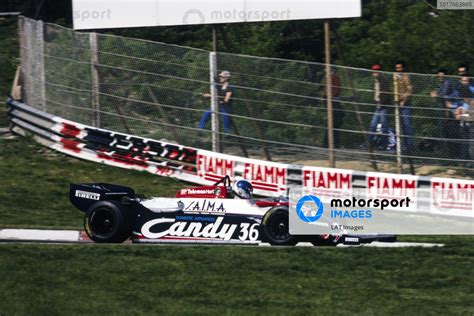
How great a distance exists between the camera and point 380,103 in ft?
49.1

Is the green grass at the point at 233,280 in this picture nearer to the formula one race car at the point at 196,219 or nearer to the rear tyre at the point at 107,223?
the formula one race car at the point at 196,219

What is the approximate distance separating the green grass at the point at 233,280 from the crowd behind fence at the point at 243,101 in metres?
3.04

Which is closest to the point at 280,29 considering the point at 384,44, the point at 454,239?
the point at 384,44

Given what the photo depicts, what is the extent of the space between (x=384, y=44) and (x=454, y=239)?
25.6 feet

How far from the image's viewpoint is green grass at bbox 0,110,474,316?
28.8ft

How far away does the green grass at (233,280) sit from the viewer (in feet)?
28.8

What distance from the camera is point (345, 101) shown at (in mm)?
15195

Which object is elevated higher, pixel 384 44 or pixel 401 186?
pixel 384 44

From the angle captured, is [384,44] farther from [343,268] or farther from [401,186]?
[343,268]

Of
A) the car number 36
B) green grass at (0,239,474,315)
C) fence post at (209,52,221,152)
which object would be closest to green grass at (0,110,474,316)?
green grass at (0,239,474,315)

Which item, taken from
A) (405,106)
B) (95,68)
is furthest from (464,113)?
(95,68)

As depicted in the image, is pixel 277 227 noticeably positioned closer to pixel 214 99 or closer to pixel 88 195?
pixel 88 195

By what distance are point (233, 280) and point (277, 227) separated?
1965 millimetres

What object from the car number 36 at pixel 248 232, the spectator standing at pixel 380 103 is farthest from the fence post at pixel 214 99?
the car number 36 at pixel 248 232
